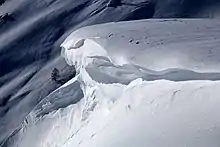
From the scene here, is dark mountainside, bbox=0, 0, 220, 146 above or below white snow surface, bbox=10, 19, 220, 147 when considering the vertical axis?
below

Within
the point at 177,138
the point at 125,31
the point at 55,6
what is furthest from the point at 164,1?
the point at 177,138

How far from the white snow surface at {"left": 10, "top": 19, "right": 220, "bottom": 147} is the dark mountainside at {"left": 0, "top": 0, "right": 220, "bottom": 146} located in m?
0.19

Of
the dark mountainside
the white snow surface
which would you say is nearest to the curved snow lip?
the white snow surface

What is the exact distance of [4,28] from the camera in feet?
8.54

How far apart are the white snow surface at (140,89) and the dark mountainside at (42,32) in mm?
193

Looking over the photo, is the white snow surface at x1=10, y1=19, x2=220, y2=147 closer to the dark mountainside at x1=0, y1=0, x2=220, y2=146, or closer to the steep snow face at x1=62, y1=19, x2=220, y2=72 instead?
the steep snow face at x1=62, y1=19, x2=220, y2=72

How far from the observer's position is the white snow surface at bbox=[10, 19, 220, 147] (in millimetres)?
1313

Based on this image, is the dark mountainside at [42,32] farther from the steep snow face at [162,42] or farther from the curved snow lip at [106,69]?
the steep snow face at [162,42]

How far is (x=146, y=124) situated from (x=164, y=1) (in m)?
1.08

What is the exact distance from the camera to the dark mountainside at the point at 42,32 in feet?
6.93

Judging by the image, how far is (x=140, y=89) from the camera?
4.83 feet

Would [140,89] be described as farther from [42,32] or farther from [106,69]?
[42,32]

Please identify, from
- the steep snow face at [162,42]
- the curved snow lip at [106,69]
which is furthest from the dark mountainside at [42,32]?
the steep snow face at [162,42]

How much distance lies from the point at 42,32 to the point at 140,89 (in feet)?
3.68
